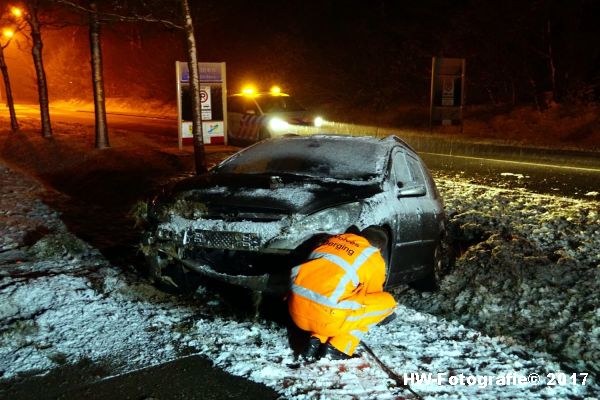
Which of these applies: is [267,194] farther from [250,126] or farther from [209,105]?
[250,126]

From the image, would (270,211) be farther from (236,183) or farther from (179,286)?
(179,286)

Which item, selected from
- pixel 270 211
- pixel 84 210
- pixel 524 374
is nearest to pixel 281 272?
pixel 270 211

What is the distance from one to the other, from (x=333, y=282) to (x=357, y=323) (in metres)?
0.35

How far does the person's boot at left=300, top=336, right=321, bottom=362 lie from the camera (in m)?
3.95

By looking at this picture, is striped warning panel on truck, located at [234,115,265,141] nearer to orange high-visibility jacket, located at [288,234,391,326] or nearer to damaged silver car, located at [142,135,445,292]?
damaged silver car, located at [142,135,445,292]

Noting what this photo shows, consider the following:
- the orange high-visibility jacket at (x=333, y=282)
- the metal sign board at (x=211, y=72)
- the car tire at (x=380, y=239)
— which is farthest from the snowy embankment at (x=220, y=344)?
the metal sign board at (x=211, y=72)

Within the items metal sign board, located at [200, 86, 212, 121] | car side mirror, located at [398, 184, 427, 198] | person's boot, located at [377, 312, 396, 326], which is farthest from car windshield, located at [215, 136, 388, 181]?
metal sign board, located at [200, 86, 212, 121]

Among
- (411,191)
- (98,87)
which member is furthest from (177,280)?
(98,87)

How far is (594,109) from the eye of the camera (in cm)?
1892

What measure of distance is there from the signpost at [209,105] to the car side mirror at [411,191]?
10.6 m

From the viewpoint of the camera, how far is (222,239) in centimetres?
455

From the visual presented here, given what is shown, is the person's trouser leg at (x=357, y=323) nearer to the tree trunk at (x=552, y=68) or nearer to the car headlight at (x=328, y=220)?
the car headlight at (x=328, y=220)

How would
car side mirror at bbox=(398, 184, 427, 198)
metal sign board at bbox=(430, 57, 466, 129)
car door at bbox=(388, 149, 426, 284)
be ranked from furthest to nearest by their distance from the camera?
metal sign board at bbox=(430, 57, 466, 129) < car side mirror at bbox=(398, 184, 427, 198) < car door at bbox=(388, 149, 426, 284)

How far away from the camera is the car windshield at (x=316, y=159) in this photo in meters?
5.45
